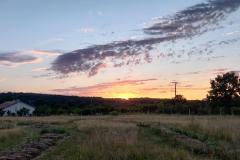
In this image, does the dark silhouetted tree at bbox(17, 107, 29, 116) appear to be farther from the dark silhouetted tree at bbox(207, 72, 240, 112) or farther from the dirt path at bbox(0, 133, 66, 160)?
the dirt path at bbox(0, 133, 66, 160)

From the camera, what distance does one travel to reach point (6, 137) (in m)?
25.3

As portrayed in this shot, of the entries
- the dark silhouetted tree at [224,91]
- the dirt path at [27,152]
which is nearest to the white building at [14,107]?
the dark silhouetted tree at [224,91]

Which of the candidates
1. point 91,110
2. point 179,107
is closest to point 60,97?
point 91,110

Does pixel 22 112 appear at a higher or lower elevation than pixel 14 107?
lower

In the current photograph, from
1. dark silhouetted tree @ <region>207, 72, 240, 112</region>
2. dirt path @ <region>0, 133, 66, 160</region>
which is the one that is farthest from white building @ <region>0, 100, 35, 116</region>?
dirt path @ <region>0, 133, 66, 160</region>

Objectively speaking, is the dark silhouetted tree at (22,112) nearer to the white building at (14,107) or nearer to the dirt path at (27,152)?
the white building at (14,107)

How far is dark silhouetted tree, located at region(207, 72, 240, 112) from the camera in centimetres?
8369

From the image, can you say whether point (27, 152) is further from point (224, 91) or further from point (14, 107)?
point (14, 107)

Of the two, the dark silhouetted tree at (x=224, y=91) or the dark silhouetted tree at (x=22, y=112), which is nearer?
the dark silhouetted tree at (x=224, y=91)

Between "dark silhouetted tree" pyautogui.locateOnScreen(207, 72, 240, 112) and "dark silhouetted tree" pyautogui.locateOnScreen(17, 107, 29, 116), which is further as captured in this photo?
"dark silhouetted tree" pyautogui.locateOnScreen(17, 107, 29, 116)

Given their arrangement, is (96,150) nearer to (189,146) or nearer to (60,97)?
(189,146)

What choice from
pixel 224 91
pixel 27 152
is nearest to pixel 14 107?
pixel 224 91

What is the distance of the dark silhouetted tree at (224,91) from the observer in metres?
83.7

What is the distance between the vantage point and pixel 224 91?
8444cm
